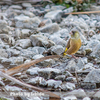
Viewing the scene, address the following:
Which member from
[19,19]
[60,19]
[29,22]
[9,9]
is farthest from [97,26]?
[9,9]

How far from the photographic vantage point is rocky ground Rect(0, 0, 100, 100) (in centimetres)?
262

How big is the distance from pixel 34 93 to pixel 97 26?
13.3 ft

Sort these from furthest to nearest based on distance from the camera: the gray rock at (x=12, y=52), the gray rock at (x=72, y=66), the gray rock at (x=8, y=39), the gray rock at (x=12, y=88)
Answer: the gray rock at (x=8, y=39), the gray rock at (x=12, y=52), the gray rock at (x=72, y=66), the gray rock at (x=12, y=88)

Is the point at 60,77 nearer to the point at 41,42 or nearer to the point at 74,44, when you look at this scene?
the point at 74,44

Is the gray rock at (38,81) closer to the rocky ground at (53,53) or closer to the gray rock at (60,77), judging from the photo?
the rocky ground at (53,53)

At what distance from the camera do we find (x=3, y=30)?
5.17 meters

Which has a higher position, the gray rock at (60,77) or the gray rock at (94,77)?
the gray rock at (94,77)

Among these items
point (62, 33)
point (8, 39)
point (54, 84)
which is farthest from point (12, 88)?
point (62, 33)

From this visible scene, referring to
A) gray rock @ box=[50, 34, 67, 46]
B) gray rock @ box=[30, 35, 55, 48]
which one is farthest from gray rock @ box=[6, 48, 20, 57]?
gray rock @ box=[50, 34, 67, 46]

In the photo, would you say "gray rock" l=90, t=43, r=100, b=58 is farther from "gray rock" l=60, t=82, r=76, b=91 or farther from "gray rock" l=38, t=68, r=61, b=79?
"gray rock" l=60, t=82, r=76, b=91

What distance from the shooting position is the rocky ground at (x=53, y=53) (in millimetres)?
2617

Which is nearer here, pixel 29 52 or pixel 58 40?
pixel 29 52

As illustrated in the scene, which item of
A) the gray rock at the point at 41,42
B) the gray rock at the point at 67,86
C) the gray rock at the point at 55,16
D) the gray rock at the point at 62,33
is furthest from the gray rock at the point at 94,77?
the gray rock at the point at 55,16

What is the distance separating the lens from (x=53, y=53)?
13.0 ft
